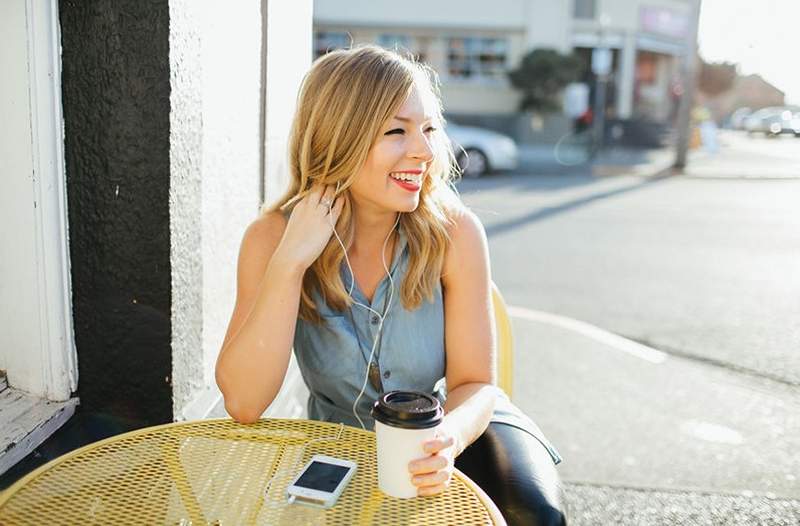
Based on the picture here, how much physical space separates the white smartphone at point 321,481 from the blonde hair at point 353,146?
0.57 metres

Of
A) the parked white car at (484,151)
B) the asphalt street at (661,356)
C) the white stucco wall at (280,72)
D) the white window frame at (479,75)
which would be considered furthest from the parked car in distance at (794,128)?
the white stucco wall at (280,72)

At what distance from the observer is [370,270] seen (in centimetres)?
213

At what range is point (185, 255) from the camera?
222 centimetres

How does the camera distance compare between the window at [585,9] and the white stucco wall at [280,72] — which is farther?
the window at [585,9]

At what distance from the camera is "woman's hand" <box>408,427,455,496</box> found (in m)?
1.42

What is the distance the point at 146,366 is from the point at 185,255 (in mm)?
335

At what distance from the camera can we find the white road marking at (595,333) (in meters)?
4.61

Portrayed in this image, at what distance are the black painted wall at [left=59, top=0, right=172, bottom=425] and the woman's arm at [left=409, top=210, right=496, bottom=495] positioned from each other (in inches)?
31.2

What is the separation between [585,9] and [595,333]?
20658mm

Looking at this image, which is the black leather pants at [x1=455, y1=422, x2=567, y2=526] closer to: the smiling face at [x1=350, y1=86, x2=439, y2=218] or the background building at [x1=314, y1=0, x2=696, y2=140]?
the smiling face at [x1=350, y1=86, x2=439, y2=218]

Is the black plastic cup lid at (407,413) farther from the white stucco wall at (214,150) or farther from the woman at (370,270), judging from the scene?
the white stucco wall at (214,150)

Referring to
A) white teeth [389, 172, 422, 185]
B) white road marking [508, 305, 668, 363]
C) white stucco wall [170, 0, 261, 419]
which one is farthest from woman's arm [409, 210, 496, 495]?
white road marking [508, 305, 668, 363]

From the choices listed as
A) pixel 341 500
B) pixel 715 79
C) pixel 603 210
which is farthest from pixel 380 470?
pixel 715 79

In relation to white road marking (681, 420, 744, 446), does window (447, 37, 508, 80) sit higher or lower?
higher
